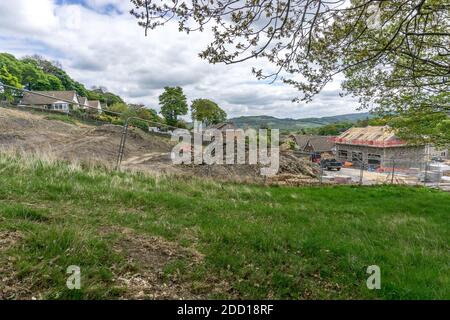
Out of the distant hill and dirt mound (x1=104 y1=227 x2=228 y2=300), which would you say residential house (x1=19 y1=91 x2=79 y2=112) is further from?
the distant hill

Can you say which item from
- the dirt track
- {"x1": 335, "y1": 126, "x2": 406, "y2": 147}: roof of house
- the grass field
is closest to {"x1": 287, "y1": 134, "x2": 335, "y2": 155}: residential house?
{"x1": 335, "y1": 126, "x2": 406, "y2": 147}: roof of house

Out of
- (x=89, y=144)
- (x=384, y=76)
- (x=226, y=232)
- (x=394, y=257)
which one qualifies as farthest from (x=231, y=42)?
(x=89, y=144)

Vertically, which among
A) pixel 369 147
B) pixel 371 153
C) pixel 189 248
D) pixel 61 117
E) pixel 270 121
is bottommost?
pixel 371 153

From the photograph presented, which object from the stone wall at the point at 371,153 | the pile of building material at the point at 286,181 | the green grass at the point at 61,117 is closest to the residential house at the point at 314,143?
the stone wall at the point at 371,153

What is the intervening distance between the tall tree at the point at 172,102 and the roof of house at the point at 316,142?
938 inches

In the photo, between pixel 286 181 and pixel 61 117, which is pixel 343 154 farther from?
pixel 61 117

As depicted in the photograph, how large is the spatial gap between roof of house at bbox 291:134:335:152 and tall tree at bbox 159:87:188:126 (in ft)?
78.2

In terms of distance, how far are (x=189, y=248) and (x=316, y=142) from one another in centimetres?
6055

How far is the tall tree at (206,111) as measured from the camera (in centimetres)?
6019

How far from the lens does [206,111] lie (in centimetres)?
6066

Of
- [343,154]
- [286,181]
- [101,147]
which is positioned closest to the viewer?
[101,147]

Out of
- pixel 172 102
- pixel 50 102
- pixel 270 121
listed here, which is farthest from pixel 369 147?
pixel 50 102

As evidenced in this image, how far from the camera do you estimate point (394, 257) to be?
3.65 m
